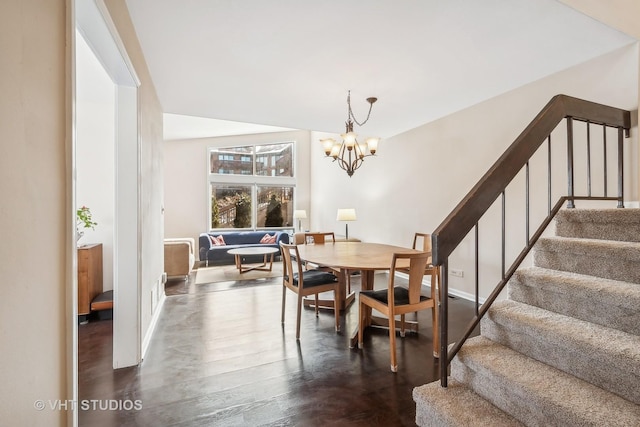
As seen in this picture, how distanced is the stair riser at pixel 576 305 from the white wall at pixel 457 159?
1.62 meters

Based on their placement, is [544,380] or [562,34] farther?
[562,34]

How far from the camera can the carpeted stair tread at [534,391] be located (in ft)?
3.27

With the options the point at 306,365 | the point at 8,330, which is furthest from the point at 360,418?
the point at 8,330

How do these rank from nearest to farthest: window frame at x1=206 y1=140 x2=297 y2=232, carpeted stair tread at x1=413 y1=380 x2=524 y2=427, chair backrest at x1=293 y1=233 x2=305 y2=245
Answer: carpeted stair tread at x1=413 y1=380 x2=524 y2=427 < chair backrest at x1=293 y1=233 x2=305 y2=245 < window frame at x1=206 y1=140 x2=297 y2=232

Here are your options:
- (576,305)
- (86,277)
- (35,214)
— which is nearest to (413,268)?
(576,305)

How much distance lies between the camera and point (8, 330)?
0.74 meters

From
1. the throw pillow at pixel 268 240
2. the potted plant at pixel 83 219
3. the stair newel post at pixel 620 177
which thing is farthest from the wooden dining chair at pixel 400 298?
the throw pillow at pixel 268 240

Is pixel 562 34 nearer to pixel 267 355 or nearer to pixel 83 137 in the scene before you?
pixel 267 355

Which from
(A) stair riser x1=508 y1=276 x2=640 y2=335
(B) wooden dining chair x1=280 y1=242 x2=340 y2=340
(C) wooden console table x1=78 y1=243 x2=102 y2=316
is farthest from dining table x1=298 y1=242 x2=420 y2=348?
(C) wooden console table x1=78 y1=243 x2=102 y2=316

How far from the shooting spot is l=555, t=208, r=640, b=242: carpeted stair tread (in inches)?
64.8

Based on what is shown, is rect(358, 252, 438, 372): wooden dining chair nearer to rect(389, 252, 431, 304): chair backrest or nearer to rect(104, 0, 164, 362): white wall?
rect(389, 252, 431, 304): chair backrest

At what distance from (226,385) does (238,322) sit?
116cm

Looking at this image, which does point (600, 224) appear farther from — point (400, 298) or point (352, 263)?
point (352, 263)

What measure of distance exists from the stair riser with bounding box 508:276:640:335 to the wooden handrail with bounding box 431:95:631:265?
568 mm
